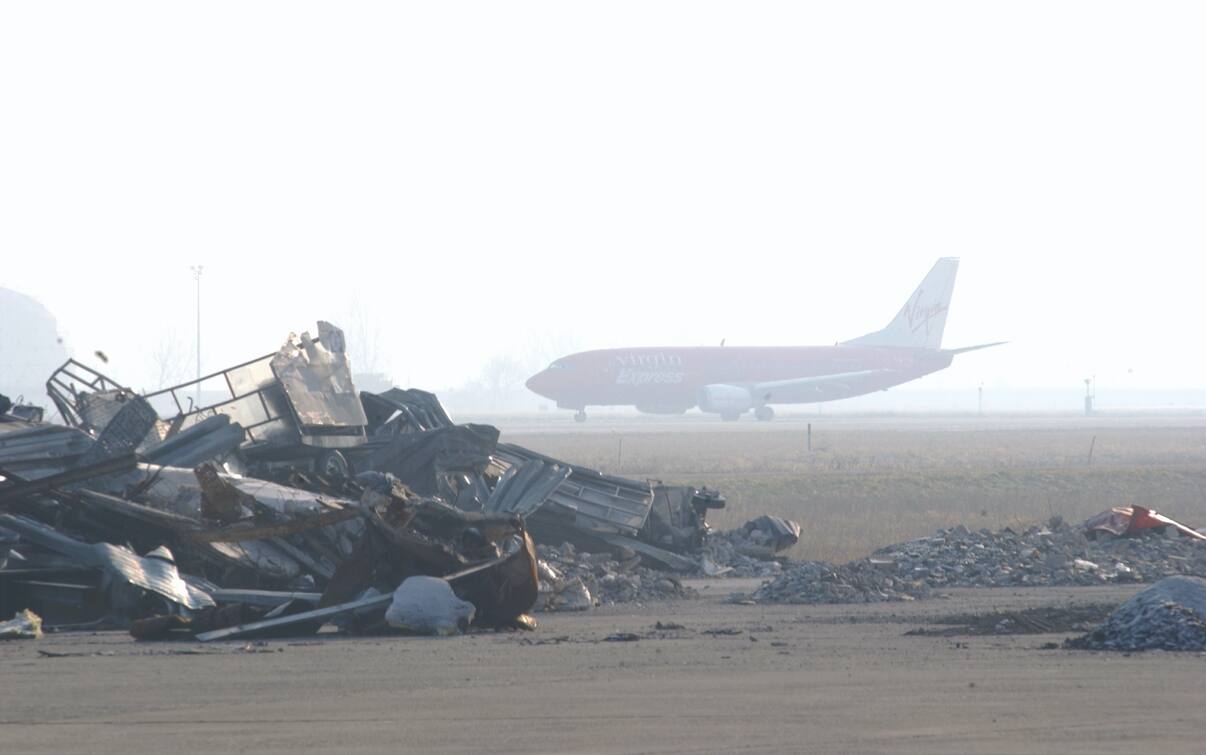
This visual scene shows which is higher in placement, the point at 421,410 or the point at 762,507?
the point at 421,410

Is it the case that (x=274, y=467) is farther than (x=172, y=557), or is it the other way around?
(x=274, y=467)

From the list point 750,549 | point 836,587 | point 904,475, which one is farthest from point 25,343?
point 836,587

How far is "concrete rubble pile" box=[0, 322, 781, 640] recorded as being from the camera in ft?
40.7

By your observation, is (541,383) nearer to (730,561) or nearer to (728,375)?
(728,375)

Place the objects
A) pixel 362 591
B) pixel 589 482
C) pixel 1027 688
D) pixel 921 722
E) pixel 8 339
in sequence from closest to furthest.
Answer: pixel 921 722, pixel 1027 688, pixel 362 591, pixel 589 482, pixel 8 339

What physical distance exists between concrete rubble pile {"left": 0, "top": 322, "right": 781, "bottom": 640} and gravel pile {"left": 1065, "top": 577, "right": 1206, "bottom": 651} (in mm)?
4506

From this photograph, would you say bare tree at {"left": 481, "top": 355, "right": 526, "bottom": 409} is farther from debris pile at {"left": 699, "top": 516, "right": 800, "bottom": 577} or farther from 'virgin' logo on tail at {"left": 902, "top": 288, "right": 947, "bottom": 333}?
debris pile at {"left": 699, "top": 516, "right": 800, "bottom": 577}

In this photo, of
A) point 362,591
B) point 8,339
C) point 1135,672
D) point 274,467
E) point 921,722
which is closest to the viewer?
point 921,722

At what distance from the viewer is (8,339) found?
395 feet

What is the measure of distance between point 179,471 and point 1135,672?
9.65 m

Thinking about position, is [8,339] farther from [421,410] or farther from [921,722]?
[921,722]

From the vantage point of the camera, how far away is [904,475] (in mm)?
35156

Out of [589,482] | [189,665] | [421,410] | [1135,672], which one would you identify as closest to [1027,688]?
[1135,672]

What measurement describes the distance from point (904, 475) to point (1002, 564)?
17.9 m
